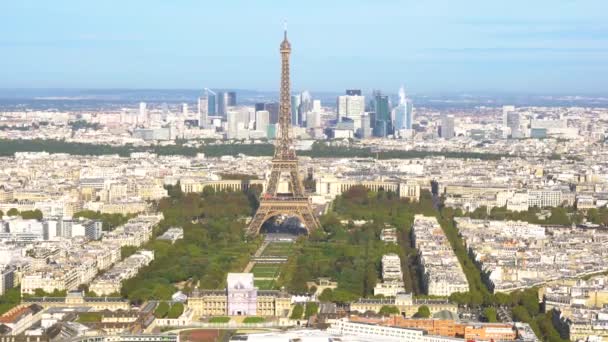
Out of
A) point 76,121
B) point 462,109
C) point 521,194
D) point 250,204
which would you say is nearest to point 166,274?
point 250,204

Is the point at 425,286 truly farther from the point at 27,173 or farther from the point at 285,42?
the point at 27,173

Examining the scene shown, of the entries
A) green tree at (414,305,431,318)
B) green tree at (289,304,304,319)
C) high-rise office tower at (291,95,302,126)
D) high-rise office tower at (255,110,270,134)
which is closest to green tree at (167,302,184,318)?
green tree at (289,304,304,319)

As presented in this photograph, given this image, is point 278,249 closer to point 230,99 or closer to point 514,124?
point 514,124

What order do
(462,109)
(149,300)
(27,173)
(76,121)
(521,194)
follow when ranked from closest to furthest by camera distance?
(149,300) → (521,194) → (27,173) → (76,121) → (462,109)

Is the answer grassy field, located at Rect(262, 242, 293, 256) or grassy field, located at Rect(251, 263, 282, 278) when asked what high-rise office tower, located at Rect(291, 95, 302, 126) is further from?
grassy field, located at Rect(251, 263, 282, 278)

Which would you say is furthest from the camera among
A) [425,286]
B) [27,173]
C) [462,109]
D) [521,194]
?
[462,109]

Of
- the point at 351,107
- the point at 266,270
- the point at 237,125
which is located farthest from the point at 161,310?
the point at 351,107

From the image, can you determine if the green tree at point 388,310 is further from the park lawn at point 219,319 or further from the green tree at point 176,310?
the green tree at point 176,310
